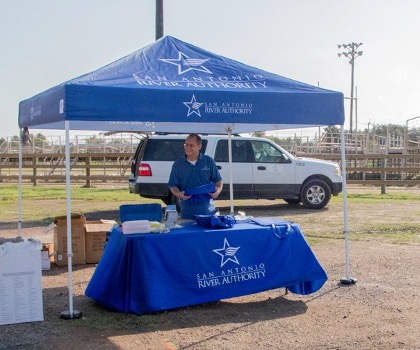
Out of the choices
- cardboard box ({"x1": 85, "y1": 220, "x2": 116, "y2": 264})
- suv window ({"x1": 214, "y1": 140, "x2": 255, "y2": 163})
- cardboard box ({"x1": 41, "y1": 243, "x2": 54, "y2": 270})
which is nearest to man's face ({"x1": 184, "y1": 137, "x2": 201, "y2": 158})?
cardboard box ({"x1": 85, "y1": 220, "x2": 116, "y2": 264})

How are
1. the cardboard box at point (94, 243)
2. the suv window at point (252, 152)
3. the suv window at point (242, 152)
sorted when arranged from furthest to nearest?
the suv window at point (242, 152), the suv window at point (252, 152), the cardboard box at point (94, 243)

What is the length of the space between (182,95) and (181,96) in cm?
2

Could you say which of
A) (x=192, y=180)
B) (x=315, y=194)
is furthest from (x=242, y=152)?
(x=192, y=180)

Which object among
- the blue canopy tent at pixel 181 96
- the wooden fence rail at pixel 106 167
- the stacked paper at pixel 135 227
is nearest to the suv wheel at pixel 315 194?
the wooden fence rail at pixel 106 167

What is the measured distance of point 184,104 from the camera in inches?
275

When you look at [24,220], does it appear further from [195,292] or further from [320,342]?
[320,342]

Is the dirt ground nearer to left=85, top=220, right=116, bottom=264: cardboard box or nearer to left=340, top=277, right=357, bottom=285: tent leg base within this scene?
left=340, top=277, right=357, bottom=285: tent leg base

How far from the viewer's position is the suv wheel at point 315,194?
17.2m

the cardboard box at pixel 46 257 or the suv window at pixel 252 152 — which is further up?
the suv window at pixel 252 152

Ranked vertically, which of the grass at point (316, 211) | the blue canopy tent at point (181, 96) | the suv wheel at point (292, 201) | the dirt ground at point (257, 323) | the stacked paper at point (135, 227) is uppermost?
the blue canopy tent at point (181, 96)

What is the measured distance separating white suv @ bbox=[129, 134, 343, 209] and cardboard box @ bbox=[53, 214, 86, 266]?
599cm

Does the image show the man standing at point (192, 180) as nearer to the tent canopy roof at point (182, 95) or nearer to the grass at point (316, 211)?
the tent canopy roof at point (182, 95)

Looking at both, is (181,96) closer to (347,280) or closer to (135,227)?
(135,227)

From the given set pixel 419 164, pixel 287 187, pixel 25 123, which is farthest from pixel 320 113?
pixel 419 164
